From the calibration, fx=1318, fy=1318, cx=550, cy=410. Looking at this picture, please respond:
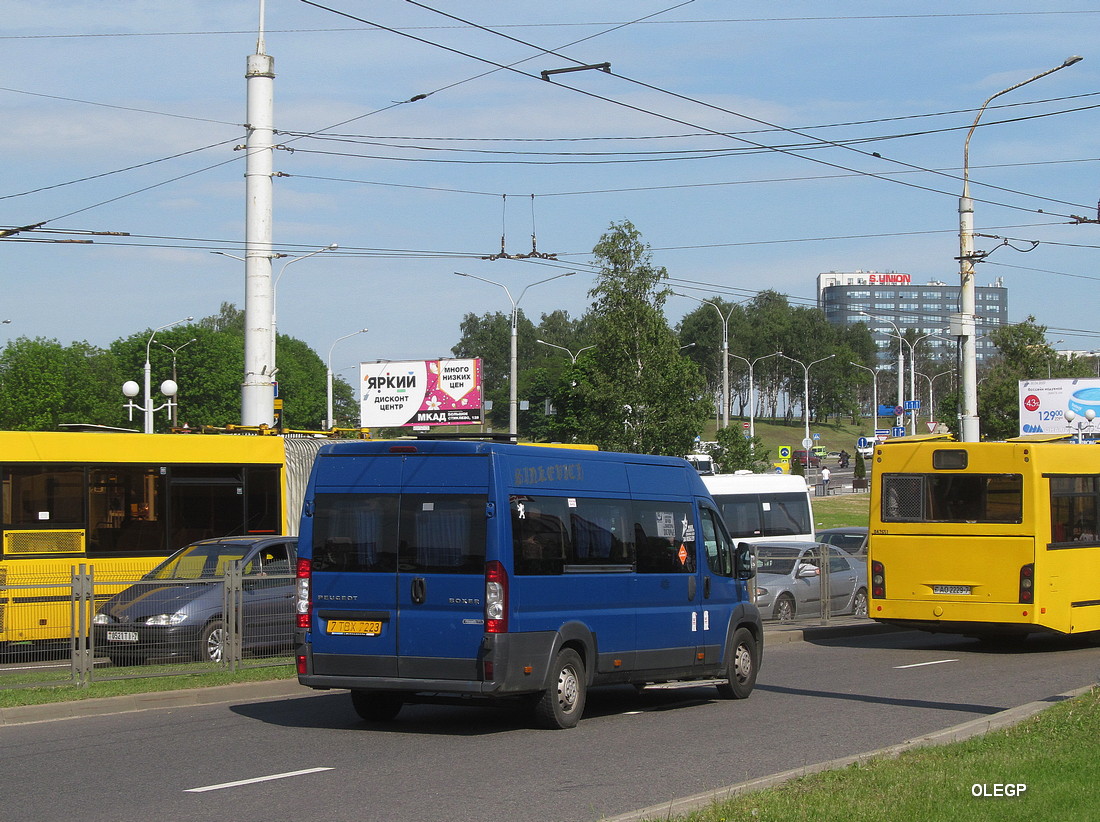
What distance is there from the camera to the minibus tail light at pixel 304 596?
37.2 ft

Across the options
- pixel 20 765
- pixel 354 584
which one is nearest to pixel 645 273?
pixel 354 584

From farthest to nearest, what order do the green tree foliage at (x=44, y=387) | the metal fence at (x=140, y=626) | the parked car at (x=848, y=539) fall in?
the green tree foliage at (x=44, y=387) < the parked car at (x=848, y=539) < the metal fence at (x=140, y=626)

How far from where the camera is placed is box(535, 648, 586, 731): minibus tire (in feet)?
36.3

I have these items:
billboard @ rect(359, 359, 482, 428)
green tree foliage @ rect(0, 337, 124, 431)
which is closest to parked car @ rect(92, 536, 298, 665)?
billboard @ rect(359, 359, 482, 428)

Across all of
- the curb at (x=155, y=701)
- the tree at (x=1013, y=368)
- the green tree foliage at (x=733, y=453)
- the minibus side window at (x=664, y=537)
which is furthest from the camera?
the tree at (x=1013, y=368)

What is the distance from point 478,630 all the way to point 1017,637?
13429 mm

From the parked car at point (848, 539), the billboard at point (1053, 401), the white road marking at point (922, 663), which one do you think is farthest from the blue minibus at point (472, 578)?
the billboard at point (1053, 401)

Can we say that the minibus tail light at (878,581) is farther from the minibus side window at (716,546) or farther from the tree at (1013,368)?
the tree at (1013,368)

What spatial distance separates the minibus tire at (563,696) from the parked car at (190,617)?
5.61 metres

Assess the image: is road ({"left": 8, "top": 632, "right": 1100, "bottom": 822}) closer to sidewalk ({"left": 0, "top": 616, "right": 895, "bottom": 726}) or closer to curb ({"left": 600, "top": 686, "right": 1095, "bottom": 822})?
sidewalk ({"left": 0, "top": 616, "right": 895, "bottom": 726})

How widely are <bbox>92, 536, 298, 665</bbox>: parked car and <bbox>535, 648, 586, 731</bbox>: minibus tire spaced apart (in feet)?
18.4

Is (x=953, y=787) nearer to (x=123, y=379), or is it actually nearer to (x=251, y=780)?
(x=251, y=780)

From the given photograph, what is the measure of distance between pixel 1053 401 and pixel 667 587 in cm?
4957

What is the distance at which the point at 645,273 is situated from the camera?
3416 cm
